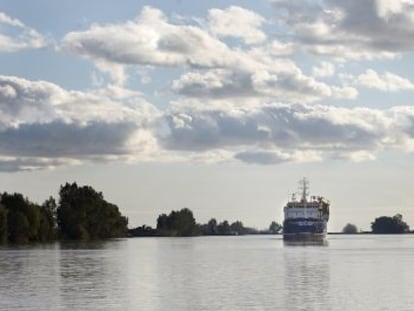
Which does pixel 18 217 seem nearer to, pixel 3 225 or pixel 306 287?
pixel 3 225

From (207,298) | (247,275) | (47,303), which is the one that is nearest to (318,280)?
(247,275)

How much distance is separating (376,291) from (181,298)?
13171 millimetres

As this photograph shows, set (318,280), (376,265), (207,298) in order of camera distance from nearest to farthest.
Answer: (207,298) → (318,280) → (376,265)

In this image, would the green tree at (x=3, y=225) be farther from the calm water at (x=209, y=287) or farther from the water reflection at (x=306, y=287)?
the water reflection at (x=306, y=287)

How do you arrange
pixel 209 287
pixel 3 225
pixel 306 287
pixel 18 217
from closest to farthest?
pixel 209 287
pixel 306 287
pixel 3 225
pixel 18 217

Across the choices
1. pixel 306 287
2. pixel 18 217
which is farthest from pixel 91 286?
pixel 18 217

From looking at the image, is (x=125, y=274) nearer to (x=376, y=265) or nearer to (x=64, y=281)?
(x=64, y=281)

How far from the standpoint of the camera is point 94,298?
57844 millimetres

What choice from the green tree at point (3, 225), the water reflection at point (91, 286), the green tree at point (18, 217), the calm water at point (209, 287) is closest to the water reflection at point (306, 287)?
the calm water at point (209, 287)

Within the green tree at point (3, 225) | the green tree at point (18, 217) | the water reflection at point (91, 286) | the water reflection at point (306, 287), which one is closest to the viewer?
the water reflection at point (306, 287)

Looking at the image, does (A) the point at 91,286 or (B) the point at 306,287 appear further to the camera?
(A) the point at 91,286

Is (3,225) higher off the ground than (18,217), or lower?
lower

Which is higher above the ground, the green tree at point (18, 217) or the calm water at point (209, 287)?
the green tree at point (18, 217)

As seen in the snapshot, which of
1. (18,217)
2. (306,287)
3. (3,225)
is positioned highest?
(18,217)
